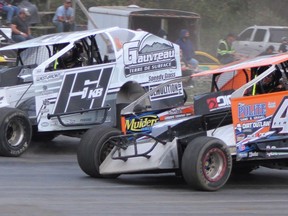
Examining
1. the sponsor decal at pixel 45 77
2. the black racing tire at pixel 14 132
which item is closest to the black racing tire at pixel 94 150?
the black racing tire at pixel 14 132

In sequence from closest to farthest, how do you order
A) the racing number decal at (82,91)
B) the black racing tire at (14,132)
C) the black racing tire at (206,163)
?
the black racing tire at (206,163), the black racing tire at (14,132), the racing number decal at (82,91)

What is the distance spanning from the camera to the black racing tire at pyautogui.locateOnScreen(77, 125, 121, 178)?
10.6m

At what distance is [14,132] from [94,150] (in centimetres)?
275

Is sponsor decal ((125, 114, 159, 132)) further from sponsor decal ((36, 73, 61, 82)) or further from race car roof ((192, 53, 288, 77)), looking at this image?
sponsor decal ((36, 73, 61, 82))

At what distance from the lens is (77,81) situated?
1330 cm

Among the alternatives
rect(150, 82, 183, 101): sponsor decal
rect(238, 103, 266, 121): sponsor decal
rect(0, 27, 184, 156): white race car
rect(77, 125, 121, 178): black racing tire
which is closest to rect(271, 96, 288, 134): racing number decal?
rect(238, 103, 266, 121): sponsor decal

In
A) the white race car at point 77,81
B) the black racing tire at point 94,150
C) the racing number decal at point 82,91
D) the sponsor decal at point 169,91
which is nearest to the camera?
the black racing tire at point 94,150

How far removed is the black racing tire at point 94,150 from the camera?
10.6m

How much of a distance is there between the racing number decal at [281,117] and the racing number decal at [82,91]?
4069 millimetres

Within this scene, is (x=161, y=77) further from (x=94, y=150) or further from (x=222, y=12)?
(x=222, y=12)

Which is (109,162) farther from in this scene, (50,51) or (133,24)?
(133,24)

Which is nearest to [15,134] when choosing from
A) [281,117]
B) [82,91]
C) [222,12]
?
[82,91]

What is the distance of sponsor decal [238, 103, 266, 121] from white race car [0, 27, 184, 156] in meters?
2.49

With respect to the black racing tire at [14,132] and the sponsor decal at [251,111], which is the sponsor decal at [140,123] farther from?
the black racing tire at [14,132]
